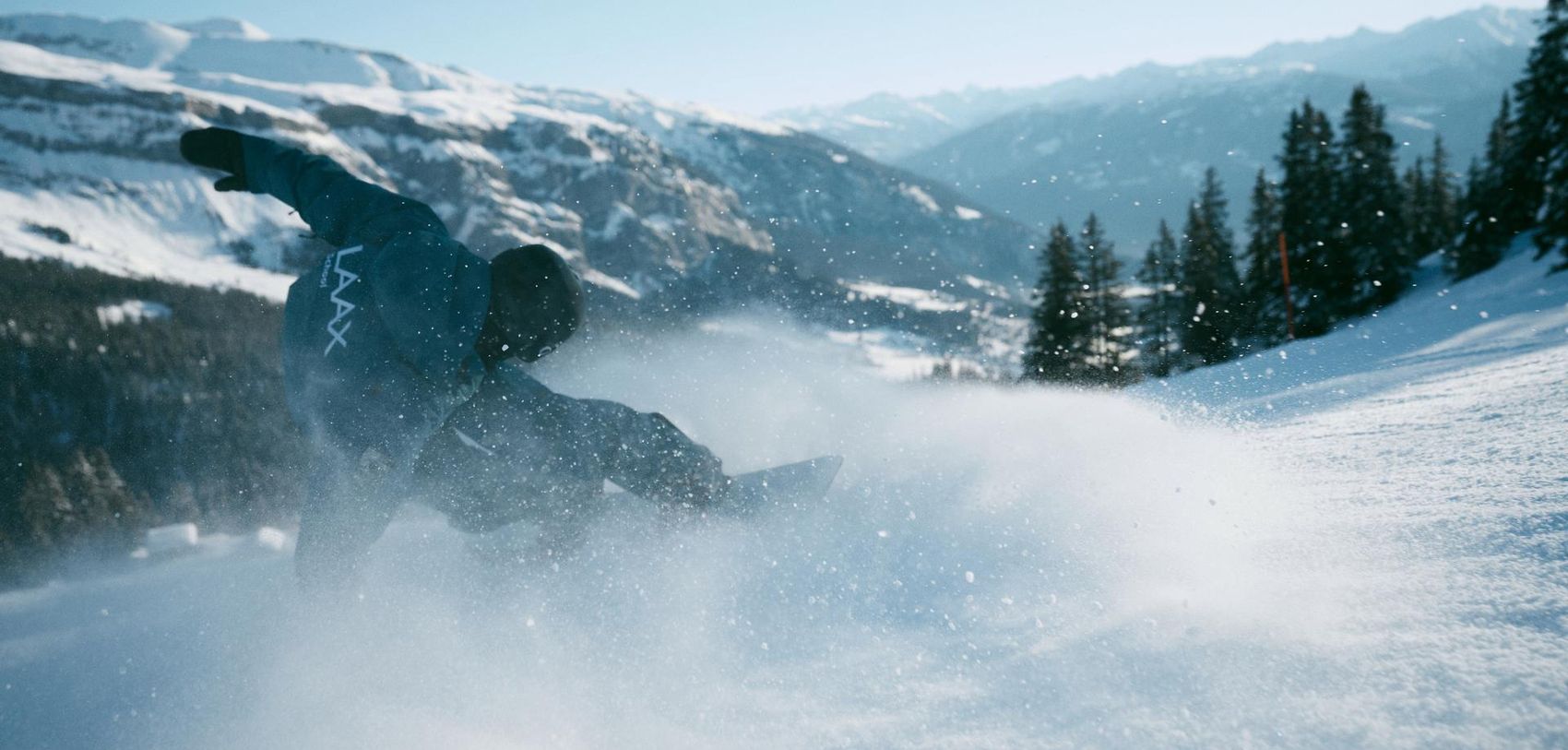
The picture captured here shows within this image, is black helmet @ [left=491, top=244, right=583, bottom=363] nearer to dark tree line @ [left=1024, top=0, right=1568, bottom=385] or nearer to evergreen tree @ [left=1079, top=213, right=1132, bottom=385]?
dark tree line @ [left=1024, top=0, right=1568, bottom=385]

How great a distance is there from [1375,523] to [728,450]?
16.5 feet

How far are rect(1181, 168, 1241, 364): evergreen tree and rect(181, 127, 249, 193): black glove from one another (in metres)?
30.5

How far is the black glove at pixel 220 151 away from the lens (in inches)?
166

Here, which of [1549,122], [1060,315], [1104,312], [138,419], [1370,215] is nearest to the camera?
[1549,122]

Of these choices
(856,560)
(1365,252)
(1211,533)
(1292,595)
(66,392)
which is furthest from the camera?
(66,392)

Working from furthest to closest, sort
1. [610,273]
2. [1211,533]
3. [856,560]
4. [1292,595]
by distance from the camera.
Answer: [610,273] → [856,560] → [1211,533] → [1292,595]

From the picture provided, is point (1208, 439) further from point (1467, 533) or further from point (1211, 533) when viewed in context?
point (1467, 533)

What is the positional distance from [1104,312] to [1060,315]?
1.77 meters

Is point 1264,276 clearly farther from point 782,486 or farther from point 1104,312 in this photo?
point 782,486

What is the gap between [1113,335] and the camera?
25922 mm

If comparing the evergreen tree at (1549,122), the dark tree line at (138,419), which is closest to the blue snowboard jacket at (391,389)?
the evergreen tree at (1549,122)

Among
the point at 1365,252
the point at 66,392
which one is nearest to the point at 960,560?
the point at 1365,252

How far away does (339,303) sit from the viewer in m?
3.67

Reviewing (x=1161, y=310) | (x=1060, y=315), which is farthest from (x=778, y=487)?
(x=1161, y=310)
